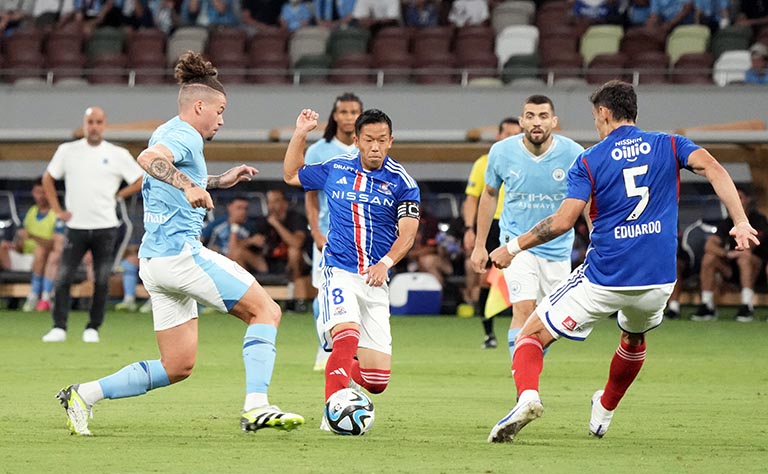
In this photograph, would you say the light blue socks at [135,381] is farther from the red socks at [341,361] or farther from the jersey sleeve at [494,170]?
the jersey sleeve at [494,170]

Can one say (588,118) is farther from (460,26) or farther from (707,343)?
(707,343)

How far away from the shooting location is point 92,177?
48.3 ft

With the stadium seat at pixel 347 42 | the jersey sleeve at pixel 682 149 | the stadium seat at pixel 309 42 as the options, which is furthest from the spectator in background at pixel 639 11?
the jersey sleeve at pixel 682 149

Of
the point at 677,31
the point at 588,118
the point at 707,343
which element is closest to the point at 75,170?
the point at 707,343

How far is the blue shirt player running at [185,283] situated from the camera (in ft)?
24.5

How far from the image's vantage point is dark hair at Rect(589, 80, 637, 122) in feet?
24.6

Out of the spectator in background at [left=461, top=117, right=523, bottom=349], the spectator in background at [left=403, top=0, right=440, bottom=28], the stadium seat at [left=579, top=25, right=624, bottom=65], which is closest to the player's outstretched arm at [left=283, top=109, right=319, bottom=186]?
the spectator in background at [left=461, top=117, right=523, bottom=349]

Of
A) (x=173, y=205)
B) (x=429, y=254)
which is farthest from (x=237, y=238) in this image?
(x=173, y=205)

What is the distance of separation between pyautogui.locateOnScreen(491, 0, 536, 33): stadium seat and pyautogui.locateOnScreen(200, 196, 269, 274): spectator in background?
6567mm

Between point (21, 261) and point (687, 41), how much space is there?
460 inches

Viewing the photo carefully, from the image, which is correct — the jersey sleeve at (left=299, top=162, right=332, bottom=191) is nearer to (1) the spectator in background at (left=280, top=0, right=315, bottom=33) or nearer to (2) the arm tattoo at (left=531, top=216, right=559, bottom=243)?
(2) the arm tattoo at (left=531, top=216, right=559, bottom=243)

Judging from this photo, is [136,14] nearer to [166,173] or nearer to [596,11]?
[596,11]

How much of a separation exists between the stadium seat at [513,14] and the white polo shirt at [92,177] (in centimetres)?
1120

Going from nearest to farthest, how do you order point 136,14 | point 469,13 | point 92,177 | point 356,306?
point 356,306, point 92,177, point 469,13, point 136,14
